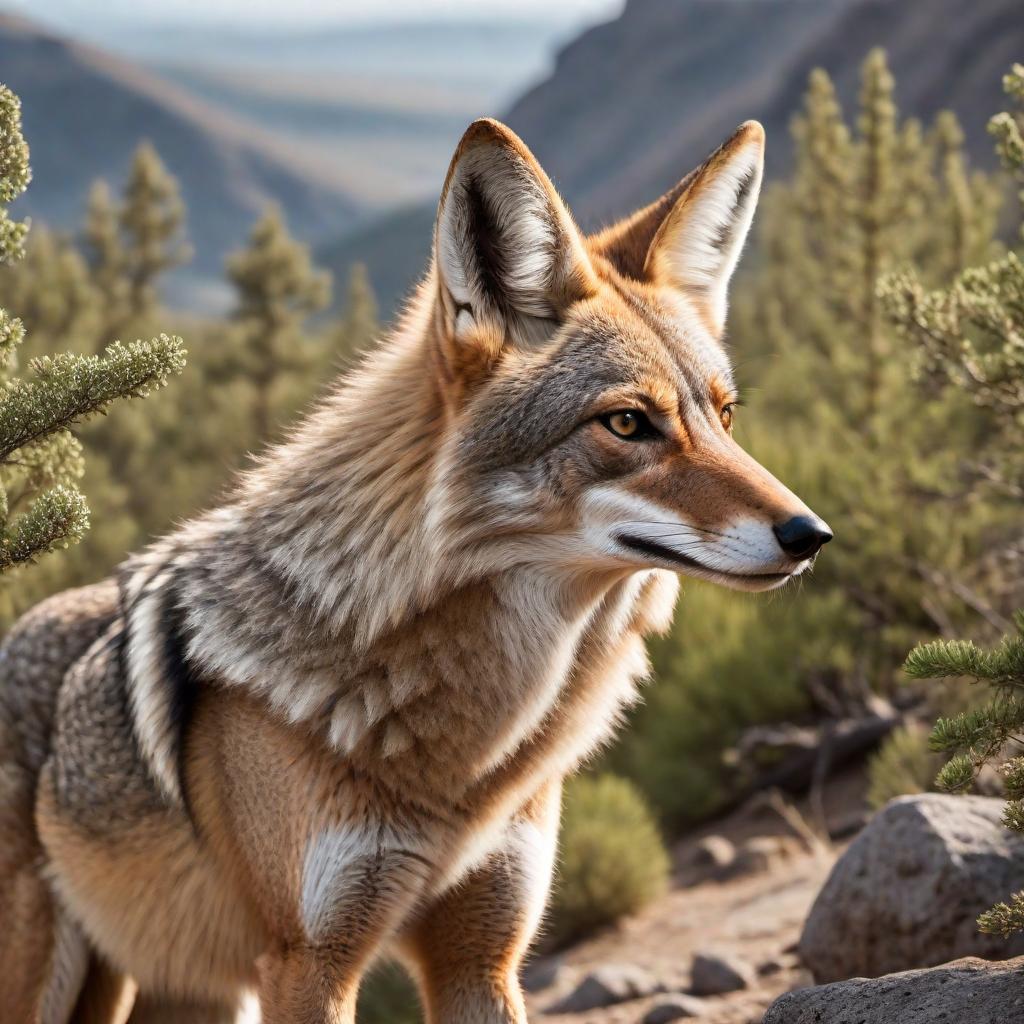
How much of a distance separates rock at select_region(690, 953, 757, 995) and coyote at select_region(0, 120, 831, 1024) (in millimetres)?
2124

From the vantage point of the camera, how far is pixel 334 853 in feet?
11.7

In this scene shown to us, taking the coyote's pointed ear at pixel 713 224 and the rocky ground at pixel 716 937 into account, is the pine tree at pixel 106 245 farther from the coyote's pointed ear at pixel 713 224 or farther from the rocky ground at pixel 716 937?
the coyote's pointed ear at pixel 713 224

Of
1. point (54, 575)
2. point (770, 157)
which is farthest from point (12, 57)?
Answer: point (54, 575)

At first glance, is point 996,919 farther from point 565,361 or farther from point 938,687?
point 938,687

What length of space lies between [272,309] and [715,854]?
47.4ft

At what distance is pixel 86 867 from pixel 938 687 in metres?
5.92

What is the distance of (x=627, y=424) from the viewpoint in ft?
11.3

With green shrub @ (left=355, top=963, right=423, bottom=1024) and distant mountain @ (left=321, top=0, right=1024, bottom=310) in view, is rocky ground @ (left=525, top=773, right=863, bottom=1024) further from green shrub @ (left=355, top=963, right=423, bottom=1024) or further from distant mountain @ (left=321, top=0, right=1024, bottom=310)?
distant mountain @ (left=321, top=0, right=1024, bottom=310)

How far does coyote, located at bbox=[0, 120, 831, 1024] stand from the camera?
346 cm

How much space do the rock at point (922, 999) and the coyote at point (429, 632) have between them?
882mm

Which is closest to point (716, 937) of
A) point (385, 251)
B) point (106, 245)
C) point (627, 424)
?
point (627, 424)

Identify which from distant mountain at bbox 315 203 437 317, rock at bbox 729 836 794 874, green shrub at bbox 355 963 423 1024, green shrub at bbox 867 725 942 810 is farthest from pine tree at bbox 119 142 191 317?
distant mountain at bbox 315 203 437 317

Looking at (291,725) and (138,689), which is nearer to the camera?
(291,725)

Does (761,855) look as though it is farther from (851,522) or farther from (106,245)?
(106,245)
